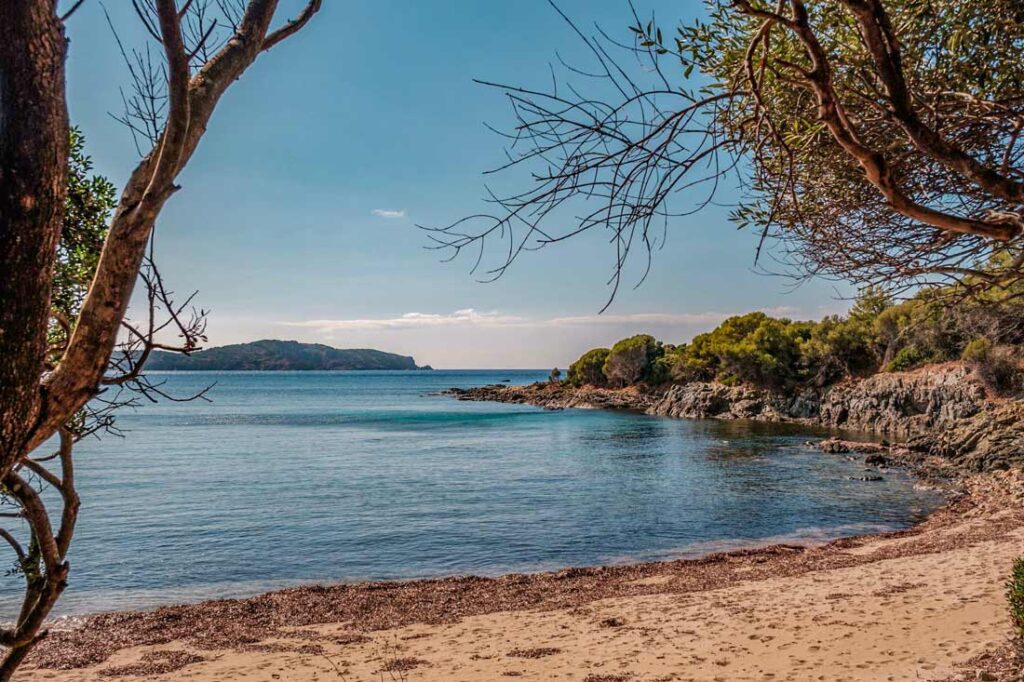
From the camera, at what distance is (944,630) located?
368 inches

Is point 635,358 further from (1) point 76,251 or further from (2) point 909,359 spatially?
(1) point 76,251

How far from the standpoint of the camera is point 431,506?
24.5 m

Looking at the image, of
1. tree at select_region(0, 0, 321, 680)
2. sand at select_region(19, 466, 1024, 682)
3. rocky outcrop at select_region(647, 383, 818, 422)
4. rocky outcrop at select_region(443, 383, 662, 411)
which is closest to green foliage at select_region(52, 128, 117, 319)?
tree at select_region(0, 0, 321, 680)

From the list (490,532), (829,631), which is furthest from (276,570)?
(829,631)

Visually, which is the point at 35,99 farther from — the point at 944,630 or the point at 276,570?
the point at 276,570

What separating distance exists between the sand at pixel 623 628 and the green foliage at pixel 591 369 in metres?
72.6

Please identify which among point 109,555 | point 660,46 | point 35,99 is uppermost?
point 660,46

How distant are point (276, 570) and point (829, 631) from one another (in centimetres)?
1269

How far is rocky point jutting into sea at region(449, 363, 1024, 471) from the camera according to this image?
29.4 metres

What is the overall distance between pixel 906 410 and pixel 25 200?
4718cm

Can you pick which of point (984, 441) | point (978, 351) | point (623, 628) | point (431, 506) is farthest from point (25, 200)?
point (978, 351)

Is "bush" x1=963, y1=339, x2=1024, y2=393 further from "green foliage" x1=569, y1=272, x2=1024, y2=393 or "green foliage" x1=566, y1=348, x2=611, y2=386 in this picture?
"green foliage" x1=566, y1=348, x2=611, y2=386

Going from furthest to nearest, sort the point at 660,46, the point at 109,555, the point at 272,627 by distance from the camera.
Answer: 1. the point at 109,555
2. the point at 272,627
3. the point at 660,46

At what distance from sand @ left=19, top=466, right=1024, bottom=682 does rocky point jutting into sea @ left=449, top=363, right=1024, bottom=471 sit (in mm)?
15324
